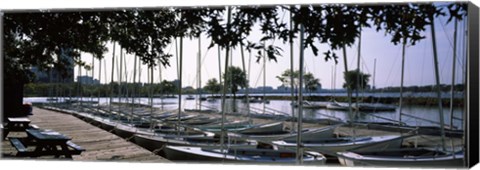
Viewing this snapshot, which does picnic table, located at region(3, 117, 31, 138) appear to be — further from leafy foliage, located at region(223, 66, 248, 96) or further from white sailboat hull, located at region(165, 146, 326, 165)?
leafy foliage, located at region(223, 66, 248, 96)

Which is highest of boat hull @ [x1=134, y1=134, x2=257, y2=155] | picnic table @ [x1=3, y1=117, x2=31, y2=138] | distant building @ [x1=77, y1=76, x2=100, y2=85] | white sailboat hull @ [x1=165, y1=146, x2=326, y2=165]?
distant building @ [x1=77, y1=76, x2=100, y2=85]

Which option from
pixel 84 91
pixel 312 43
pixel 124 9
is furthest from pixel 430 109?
pixel 84 91

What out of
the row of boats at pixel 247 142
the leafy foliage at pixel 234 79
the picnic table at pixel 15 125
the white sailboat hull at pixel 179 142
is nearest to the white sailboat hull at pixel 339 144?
the row of boats at pixel 247 142

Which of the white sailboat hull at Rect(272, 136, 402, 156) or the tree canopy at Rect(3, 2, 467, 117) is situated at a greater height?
the tree canopy at Rect(3, 2, 467, 117)

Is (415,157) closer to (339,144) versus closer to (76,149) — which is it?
(339,144)

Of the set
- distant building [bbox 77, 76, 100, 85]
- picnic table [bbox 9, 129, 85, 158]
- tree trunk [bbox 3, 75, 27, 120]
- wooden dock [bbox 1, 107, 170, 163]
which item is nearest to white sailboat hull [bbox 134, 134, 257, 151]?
wooden dock [bbox 1, 107, 170, 163]

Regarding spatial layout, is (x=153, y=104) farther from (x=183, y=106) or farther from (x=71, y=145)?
(x=71, y=145)

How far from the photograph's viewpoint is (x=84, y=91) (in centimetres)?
805

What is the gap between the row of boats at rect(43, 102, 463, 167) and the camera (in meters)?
6.62

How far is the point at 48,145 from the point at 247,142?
2.50 m

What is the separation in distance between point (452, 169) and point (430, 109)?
24.9 inches

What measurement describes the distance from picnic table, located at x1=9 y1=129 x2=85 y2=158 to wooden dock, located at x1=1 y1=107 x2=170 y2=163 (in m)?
0.12

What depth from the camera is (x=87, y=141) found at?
8.14m

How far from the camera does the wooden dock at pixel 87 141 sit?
773 cm
